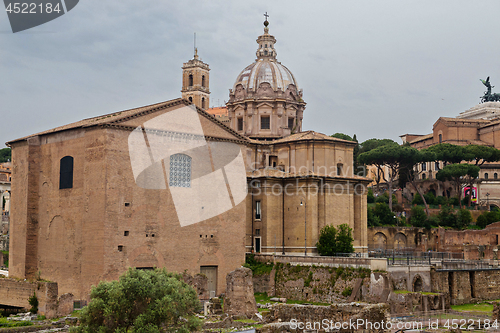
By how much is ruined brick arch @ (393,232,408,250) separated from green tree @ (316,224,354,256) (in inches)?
612

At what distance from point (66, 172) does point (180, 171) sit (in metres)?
6.75

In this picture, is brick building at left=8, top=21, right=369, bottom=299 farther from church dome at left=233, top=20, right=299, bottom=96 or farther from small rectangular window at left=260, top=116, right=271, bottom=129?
church dome at left=233, top=20, right=299, bottom=96

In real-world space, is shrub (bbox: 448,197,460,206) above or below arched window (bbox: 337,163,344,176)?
below

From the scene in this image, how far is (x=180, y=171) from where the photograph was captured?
37.1 m

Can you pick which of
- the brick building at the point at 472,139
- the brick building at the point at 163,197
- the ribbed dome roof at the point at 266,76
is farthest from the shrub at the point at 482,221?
the ribbed dome roof at the point at 266,76

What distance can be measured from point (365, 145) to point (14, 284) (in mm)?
49365

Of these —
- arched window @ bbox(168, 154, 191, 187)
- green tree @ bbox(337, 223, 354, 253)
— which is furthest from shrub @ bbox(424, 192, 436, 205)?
arched window @ bbox(168, 154, 191, 187)

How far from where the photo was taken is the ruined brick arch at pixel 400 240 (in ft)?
181

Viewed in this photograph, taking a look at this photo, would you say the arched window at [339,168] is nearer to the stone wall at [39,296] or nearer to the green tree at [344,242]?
the green tree at [344,242]

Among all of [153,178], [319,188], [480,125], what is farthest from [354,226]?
[480,125]

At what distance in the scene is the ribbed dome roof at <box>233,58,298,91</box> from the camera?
5094cm

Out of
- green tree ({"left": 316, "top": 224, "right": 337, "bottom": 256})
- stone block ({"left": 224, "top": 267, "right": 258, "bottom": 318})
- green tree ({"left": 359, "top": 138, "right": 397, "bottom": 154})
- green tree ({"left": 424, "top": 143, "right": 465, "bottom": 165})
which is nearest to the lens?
stone block ({"left": 224, "top": 267, "right": 258, "bottom": 318})

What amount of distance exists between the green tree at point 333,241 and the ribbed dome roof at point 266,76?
14.8 metres

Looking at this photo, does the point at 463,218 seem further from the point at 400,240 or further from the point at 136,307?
the point at 136,307
